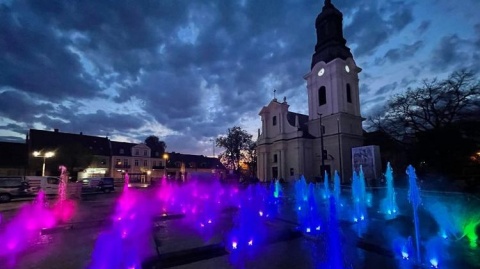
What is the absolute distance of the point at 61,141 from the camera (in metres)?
55.8

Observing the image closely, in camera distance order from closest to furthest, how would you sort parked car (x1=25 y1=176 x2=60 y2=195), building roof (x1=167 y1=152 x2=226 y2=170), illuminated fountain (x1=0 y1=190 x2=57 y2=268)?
illuminated fountain (x1=0 y1=190 x2=57 y2=268), parked car (x1=25 y1=176 x2=60 y2=195), building roof (x1=167 y1=152 x2=226 y2=170)

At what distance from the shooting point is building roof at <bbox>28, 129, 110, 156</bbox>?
5150 centimetres

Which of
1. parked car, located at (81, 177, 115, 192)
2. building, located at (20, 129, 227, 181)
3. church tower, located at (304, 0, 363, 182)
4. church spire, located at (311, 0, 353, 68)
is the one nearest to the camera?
parked car, located at (81, 177, 115, 192)

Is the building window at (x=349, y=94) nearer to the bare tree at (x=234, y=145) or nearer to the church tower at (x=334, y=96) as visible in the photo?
the church tower at (x=334, y=96)

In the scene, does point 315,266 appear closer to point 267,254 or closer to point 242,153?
point 267,254

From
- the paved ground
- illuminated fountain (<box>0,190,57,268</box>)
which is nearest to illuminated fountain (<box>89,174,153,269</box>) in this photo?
the paved ground

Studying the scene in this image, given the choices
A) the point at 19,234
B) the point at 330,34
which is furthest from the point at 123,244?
the point at 330,34

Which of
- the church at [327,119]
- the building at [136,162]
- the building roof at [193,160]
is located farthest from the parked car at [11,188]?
the building roof at [193,160]

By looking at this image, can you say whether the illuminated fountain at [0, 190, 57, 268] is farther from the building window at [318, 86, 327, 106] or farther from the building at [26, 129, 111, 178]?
the building window at [318, 86, 327, 106]

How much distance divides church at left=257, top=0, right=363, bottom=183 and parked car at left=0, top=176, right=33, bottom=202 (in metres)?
34.5

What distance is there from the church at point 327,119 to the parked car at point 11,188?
3454cm

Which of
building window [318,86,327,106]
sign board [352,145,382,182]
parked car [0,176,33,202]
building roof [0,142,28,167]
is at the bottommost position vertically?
parked car [0,176,33,202]

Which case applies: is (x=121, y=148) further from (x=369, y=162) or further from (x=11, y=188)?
(x=369, y=162)

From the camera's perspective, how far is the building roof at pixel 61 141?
51500 millimetres
